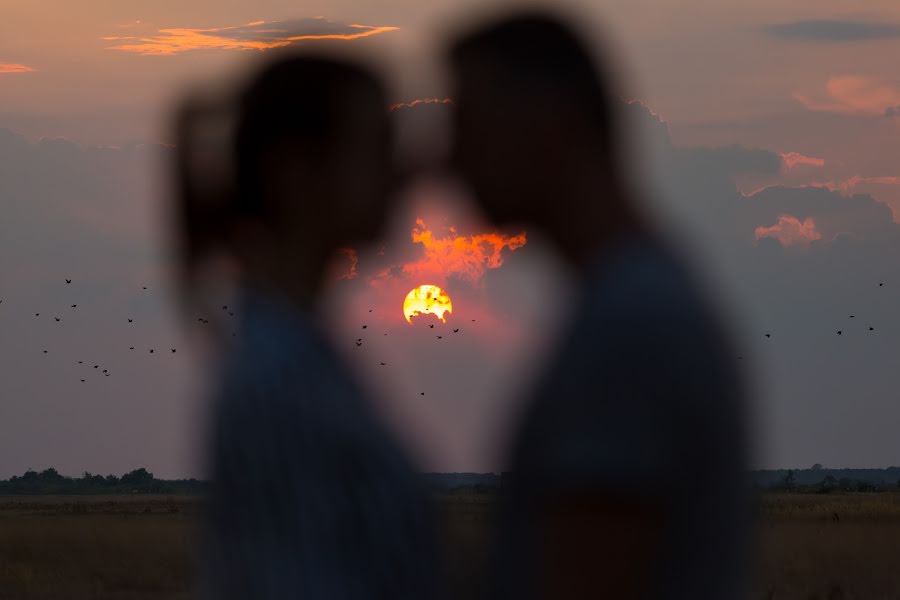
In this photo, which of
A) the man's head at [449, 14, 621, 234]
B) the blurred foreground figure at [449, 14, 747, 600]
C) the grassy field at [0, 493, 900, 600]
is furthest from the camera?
the grassy field at [0, 493, 900, 600]

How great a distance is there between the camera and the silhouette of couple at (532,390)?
1.92 meters

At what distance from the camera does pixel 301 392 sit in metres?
2.63

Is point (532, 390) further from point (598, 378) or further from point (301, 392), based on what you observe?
point (301, 392)

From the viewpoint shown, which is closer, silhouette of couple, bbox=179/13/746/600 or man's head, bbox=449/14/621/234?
silhouette of couple, bbox=179/13/746/600

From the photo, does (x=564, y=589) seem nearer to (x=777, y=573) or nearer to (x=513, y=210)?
(x=513, y=210)

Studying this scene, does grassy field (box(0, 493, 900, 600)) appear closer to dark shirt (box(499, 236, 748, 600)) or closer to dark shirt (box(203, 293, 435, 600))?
dark shirt (box(203, 293, 435, 600))

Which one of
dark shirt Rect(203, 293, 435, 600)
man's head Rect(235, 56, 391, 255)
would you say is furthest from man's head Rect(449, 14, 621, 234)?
dark shirt Rect(203, 293, 435, 600)

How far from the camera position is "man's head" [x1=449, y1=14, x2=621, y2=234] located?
212 centimetres

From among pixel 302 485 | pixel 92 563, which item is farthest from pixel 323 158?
pixel 92 563

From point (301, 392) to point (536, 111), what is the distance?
72 centimetres

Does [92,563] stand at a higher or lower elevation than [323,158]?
lower

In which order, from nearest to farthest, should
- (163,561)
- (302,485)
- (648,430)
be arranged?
1. (648,430)
2. (302,485)
3. (163,561)

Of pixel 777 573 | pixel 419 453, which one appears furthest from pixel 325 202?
pixel 777 573

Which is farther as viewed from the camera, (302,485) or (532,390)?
(302,485)
